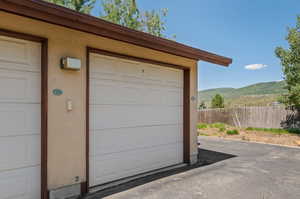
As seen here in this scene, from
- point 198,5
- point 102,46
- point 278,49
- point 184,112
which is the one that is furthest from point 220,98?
point 102,46

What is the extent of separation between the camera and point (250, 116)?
41.4 feet

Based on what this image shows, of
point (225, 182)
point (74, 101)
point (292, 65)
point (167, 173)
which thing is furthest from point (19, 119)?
point (292, 65)

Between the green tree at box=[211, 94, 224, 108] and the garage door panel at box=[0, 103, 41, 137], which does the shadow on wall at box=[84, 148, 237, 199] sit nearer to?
the garage door panel at box=[0, 103, 41, 137]

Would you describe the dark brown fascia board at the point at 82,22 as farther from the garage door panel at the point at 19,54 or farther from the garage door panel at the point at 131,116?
the garage door panel at the point at 131,116

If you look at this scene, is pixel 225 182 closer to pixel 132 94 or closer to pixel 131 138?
pixel 131 138

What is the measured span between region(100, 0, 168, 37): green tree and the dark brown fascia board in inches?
390

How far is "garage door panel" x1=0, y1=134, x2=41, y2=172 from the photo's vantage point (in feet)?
8.49

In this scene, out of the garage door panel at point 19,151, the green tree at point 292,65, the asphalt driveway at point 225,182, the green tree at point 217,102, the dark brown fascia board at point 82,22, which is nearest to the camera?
the dark brown fascia board at point 82,22

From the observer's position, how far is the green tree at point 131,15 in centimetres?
1303

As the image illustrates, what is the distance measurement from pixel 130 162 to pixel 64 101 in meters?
1.79

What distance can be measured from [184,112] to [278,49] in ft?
28.2

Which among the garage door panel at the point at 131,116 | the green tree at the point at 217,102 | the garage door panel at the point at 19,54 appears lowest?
the garage door panel at the point at 131,116

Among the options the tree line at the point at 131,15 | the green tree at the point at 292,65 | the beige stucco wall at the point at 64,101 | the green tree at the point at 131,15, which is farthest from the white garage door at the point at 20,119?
the green tree at the point at 131,15

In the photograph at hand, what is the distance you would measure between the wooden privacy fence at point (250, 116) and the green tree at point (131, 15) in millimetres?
7398
